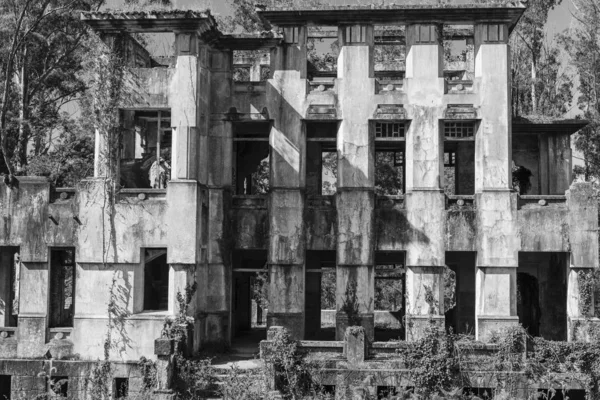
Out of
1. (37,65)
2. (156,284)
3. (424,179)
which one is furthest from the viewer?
(37,65)

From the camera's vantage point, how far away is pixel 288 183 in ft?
67.9

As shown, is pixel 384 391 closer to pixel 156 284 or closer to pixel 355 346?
pixel 355 346

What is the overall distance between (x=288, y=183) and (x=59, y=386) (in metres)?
8.12

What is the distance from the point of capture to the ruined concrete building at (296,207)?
63.5 ft

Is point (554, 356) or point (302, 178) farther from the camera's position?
point (302, 178)

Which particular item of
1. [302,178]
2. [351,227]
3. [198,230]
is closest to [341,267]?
[351,227]

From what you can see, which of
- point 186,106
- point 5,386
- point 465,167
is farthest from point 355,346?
point 5,386

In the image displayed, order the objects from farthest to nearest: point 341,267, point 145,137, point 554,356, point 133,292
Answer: point 145,137
point 341,267
point 133,292
point 554,356

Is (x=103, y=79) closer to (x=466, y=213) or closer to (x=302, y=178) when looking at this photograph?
(x=302, y=178)

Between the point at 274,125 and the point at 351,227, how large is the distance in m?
3.72

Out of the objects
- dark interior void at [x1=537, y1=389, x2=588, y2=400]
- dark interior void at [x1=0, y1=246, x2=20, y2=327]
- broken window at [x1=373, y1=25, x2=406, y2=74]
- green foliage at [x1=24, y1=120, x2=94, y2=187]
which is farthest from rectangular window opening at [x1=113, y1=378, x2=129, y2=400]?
broken window at [x1=373, y1=25, x2=406, y2=74]

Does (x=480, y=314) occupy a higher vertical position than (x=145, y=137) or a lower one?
lower

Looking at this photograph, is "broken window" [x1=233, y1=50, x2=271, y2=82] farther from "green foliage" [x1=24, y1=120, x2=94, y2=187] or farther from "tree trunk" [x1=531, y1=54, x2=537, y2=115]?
"tree trunk" [x1=531, y1=54, x2=537, y2=115]

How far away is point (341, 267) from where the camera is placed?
66.8 ft
